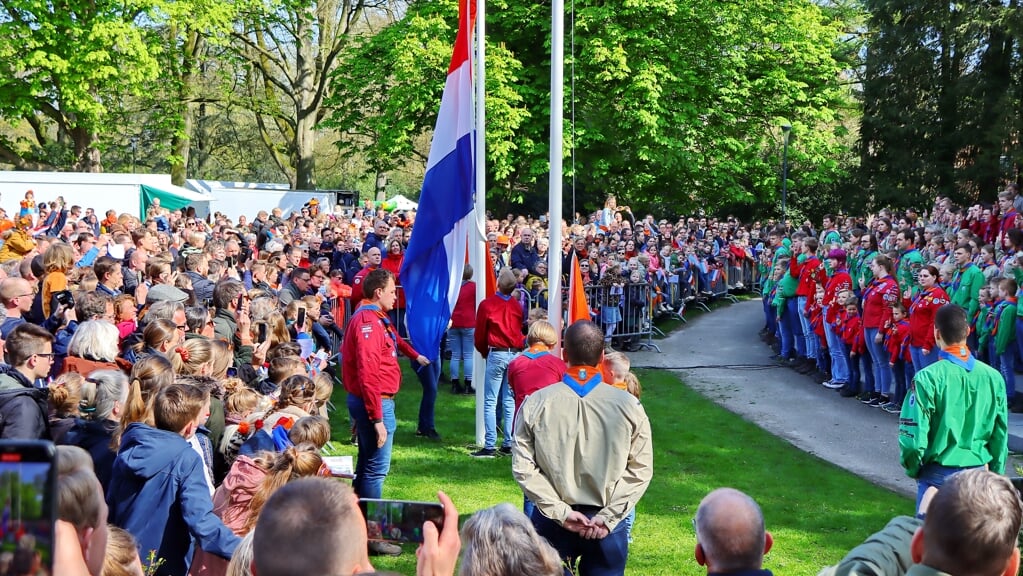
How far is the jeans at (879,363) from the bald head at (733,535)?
1091 centimetres

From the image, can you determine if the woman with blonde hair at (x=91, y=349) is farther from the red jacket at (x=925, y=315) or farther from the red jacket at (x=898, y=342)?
the red jacket at (x=898, y=342)

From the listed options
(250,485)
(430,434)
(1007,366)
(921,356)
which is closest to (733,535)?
(250,485)

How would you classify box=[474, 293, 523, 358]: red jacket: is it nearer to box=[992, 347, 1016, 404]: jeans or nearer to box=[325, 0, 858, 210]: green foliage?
box=[992, 347, 1016, 404]: jeans

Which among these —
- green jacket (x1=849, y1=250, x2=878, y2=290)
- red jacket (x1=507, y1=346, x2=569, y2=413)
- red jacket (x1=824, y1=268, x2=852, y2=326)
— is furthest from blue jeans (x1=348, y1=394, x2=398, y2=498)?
green jacket (x1=849, y1=250, x2=878, y2=290)

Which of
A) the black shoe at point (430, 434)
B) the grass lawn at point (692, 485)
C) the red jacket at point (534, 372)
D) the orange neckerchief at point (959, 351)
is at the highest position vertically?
Result: the orange neckerchief at point (959, 351)

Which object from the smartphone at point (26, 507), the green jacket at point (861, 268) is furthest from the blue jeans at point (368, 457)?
the green jacket at point (861, 268)

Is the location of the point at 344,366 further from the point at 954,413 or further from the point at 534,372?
the point at 954,413

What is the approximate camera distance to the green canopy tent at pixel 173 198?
91.2 feet

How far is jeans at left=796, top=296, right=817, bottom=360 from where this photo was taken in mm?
16219

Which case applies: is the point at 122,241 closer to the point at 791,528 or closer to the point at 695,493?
the point at 695,493

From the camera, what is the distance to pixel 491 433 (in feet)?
34.8

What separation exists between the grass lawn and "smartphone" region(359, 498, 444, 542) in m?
4.37

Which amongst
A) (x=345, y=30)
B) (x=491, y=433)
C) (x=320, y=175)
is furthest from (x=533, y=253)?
(x=320, y=175)

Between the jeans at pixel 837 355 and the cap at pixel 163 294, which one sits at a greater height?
the cap at pixel 163 294
